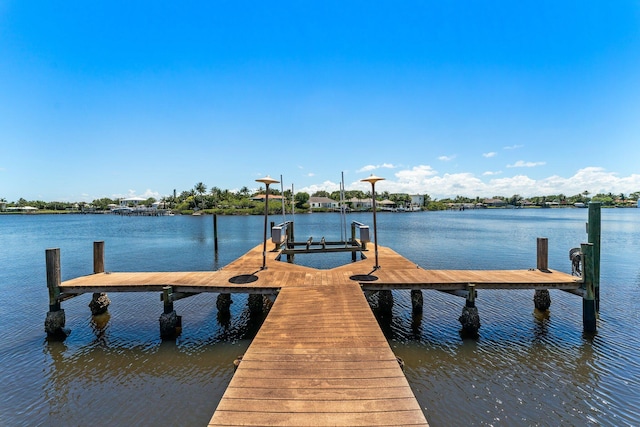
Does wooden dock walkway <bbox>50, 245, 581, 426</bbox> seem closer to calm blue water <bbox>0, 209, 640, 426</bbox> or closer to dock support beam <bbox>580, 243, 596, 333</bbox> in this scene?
dock support beam <bbox>580, 243, 596, 333</bbox>

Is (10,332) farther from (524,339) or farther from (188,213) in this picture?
(188,213)

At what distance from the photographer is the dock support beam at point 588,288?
9469 mm

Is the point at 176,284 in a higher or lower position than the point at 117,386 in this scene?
higher

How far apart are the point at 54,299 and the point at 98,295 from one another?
235 cm

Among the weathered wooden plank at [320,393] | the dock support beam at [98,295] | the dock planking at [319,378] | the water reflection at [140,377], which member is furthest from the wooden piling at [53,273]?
the weathered wooden plank at [320,393]

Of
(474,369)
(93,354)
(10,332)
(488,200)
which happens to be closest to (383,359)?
(474,369)

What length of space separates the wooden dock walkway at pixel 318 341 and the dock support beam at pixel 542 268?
501 millimetres

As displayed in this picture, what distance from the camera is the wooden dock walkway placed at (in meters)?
3.74

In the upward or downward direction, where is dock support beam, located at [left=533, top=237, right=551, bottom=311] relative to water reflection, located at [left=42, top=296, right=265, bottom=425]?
upward

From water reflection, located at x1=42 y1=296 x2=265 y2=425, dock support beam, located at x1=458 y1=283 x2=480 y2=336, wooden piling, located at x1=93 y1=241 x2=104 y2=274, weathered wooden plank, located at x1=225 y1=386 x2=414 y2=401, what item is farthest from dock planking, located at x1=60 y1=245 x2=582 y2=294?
weathered wooden plank, located at x1=225 y1=386 x2=414 y2=401

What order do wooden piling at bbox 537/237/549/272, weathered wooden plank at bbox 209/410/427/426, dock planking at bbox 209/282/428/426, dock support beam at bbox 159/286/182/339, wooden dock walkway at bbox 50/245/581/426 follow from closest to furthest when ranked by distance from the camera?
weathered wooden plank at bbox 209/410/427/426 → dock planking at bbox 209/282/428/426 → wooden dock walkway at bbox 50/245/581/426 → dock support beam at bbox 159/286/182/339 → wooden piling at bbox 537/237/549/272

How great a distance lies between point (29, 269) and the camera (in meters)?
20.7

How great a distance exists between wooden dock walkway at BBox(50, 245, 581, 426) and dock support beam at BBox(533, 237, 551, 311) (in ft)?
1.64

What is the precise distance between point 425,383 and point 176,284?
7168 millimetres
